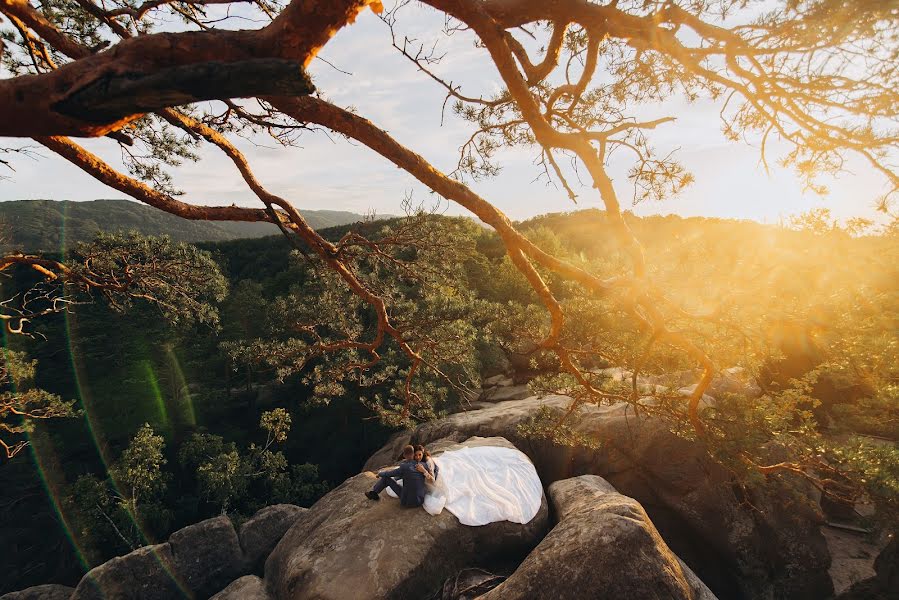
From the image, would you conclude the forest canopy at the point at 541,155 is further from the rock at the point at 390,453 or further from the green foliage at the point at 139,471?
the green foliage at the point at 139,471

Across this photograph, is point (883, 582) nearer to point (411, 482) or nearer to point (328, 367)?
point (411, 482)

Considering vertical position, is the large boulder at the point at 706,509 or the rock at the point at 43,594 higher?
the large boulder at the point at 706,509

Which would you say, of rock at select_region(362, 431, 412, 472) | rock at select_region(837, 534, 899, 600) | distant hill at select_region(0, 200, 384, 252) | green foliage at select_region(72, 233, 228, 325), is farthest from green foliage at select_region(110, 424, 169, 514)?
distant hill at select_region(0, 200, 384, 252)

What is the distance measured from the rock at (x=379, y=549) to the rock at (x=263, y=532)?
2015 mm

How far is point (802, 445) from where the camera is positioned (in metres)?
4.28

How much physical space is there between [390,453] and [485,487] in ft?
17.3

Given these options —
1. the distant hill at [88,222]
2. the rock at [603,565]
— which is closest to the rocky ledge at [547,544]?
the rock at [603,565]

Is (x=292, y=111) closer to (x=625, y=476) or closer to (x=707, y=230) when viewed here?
(x=707, y=230)

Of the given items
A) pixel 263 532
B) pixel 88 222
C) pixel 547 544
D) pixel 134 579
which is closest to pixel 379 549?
pixel 547 544

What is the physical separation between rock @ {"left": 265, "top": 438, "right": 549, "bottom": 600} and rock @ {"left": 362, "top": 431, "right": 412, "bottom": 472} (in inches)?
158

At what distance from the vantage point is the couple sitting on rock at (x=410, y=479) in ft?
21.5

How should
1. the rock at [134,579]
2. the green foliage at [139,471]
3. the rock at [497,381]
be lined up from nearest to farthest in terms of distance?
1. the rock at [134,579]
2. the green foliage at [139,471]
3. the rock at [497,381]

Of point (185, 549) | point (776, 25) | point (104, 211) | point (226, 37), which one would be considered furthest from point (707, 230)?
point (104, 211)

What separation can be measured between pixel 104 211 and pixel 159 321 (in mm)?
97558
